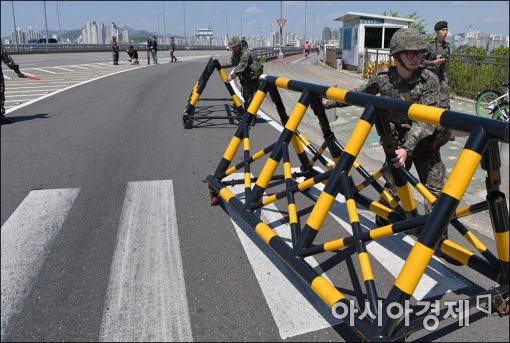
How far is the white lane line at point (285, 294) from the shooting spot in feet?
8.90

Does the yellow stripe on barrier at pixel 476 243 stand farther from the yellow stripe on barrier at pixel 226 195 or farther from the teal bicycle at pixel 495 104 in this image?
the teal bicycle at pixel 495 104

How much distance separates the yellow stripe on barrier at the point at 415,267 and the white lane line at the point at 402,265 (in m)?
0.92

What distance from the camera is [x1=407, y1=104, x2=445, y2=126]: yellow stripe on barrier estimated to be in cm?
246

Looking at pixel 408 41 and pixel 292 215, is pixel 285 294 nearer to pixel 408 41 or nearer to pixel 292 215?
pixel 292 215

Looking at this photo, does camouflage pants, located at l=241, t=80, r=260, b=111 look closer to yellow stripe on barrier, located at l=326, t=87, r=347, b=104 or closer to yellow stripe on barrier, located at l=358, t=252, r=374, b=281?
yellow stripe on barrier, located at l=326, t=87, r=347, b=104

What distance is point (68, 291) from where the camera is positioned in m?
2.96

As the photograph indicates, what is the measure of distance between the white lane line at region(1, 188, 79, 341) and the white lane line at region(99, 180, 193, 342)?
0.55 metres

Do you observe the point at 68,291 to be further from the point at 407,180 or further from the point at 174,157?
the point at 174,157

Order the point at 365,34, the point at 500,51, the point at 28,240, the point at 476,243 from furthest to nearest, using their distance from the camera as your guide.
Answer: the point at 365,34 < the point at 500,51 < the point at 476,243 < the point at 28,240

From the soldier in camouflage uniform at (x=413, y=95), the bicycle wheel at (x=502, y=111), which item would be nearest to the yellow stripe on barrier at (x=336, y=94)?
the soldier in camouflage uniform at (x=413, y=95)

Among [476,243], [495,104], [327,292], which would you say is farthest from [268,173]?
[495,104]

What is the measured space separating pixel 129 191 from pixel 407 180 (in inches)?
128

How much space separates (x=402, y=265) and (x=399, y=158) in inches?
37.2

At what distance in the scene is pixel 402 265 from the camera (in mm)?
3459
